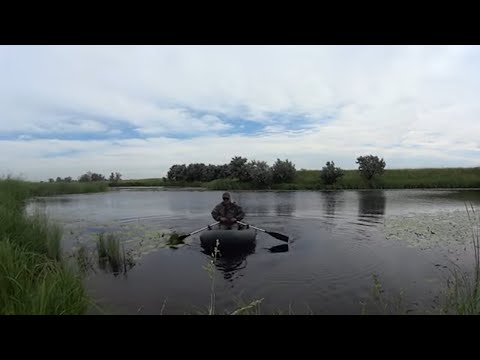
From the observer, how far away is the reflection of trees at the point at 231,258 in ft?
31.6

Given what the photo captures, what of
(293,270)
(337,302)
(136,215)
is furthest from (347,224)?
(136,215)

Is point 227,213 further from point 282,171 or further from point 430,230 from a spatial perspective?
point 282,171

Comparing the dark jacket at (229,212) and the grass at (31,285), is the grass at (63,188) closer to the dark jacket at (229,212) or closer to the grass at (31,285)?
the dark jacket at (229,212)

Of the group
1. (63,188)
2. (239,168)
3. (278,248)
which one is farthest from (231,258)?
(239,168)

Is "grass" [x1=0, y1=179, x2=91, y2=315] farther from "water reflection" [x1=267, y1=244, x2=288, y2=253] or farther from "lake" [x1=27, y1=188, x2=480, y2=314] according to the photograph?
"water reflection" [x1=267, y1=244, x2=288, y2=253]

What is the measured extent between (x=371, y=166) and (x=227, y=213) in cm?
4833

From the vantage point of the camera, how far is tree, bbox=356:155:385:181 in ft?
184

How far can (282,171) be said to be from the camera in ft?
179

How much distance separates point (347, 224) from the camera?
17.9 m

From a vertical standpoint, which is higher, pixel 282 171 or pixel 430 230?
pixel 282 171
